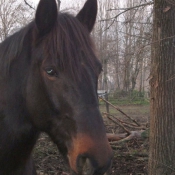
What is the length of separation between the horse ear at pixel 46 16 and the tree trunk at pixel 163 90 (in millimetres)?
2116

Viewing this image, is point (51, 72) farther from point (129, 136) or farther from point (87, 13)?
point (129, 136)

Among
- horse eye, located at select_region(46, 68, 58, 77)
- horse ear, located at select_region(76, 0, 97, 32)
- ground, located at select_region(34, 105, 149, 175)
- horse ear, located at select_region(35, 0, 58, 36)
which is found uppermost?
horse ear, located at select_region(76, 0, 97, 32)

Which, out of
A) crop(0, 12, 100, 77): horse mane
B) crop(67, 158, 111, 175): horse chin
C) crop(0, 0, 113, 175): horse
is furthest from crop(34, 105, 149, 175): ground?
crop(67, 158, 111, 175): horse chin

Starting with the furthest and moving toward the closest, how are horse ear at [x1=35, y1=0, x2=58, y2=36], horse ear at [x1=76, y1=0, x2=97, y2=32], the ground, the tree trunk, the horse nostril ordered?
the ground < the tree trunk < horse ear at [x1=76, y1=0, x2=97, y2=32] < horse ear at [x1=35, y1=0, x2=58, y2=36] < the horse nostril

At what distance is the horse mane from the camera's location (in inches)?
68.5

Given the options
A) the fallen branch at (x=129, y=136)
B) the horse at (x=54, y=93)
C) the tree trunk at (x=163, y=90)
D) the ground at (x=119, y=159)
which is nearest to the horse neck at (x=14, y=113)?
the horse at (x=54, y=93)

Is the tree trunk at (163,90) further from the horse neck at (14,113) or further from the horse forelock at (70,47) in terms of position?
the horse neck at (14,113)

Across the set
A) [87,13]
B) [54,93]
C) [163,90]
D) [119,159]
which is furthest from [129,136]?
[54,93]

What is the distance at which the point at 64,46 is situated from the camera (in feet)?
5.88

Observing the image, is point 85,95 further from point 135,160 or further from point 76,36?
point 135,160

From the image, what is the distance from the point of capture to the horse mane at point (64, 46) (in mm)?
1739

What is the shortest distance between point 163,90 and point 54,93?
2.29m

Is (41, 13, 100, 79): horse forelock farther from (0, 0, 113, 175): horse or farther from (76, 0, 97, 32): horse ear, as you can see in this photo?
(76, 0, 97, 32): horse ear

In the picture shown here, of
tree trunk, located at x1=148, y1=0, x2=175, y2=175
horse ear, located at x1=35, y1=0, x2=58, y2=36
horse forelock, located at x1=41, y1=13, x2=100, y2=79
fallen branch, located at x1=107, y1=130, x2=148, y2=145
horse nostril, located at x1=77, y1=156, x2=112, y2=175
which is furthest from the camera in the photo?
fallen branch, located at x1=107, y1=130, x2=148, y2=145
